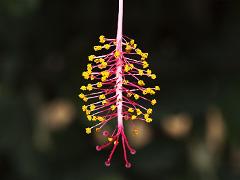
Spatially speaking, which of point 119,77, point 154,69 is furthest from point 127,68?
point 154,69

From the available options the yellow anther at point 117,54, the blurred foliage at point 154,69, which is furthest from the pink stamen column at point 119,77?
the blurred foliage at point 154,69

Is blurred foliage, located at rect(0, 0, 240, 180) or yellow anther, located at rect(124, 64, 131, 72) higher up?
yellow anther, located at rect(124, 64, 131, 72)

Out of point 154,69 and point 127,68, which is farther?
point 154,69

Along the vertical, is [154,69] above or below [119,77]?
below

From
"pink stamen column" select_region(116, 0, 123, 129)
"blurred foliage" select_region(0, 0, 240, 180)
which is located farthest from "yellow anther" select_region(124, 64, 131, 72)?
"blurred foliage" select_region(0, 0, 240, 180)

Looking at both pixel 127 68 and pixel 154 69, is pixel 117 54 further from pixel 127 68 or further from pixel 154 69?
pixel 154 69

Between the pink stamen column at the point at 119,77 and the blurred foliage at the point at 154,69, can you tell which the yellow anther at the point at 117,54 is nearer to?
the pink stamen column at the point at 119,77

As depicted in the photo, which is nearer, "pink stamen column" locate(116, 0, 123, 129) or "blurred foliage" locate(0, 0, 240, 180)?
"pink stamen column" locate(116, 0, 123, 129)

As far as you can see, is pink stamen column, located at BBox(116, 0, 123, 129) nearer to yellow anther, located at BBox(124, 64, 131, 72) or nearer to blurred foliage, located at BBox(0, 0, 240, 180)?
yellow anther, located at BBox(124, 64, 131, 72)
